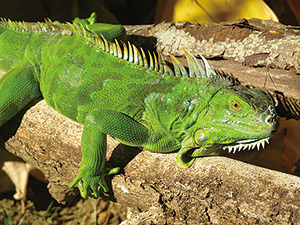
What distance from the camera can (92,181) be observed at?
2.62 metres

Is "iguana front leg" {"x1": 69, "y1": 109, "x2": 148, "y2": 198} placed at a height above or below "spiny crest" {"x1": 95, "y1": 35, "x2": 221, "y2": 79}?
below

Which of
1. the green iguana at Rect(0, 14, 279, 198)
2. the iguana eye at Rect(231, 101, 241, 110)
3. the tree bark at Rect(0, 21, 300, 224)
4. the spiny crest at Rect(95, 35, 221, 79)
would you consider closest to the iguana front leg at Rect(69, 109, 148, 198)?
the green iguana at Rect(0, 14, 279, 198)

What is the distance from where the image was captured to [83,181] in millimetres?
2641

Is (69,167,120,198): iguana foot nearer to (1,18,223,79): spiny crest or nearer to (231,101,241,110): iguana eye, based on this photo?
(1,18,223,79): spiny crest

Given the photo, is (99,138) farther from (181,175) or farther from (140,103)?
(181,175)

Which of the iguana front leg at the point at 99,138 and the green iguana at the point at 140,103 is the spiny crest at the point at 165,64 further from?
the iguana front leg at the point at 99,138

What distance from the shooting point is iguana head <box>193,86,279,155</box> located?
2318mm

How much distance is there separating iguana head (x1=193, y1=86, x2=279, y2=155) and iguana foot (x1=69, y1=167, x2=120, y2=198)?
822mm

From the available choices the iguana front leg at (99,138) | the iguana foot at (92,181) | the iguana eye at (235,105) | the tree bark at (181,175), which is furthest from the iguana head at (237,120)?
the iguana foot at (92,181)

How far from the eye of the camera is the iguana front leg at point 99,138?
2.57 meters

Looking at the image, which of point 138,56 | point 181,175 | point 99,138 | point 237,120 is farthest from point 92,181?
point 237,120

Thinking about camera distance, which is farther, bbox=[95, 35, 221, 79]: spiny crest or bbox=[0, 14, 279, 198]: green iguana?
bbox=[95, 35, 221, 79]: spiny crest

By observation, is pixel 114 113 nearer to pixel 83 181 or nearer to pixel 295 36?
pixel 83 181

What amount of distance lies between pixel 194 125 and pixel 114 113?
2.21 ft
